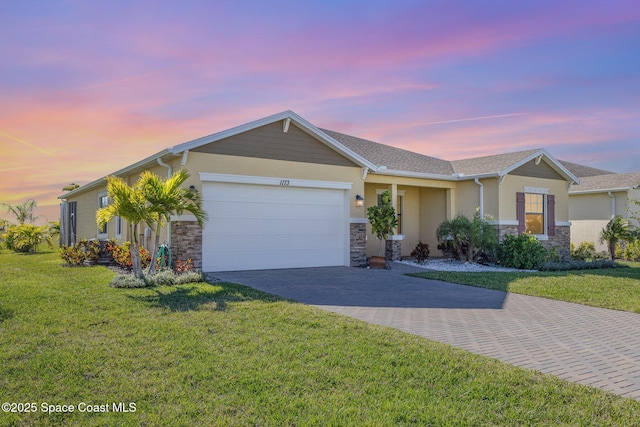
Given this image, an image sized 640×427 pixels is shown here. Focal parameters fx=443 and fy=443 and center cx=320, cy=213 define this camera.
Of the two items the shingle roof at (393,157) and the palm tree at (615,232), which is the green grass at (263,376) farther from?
the palm tree at (615,232)

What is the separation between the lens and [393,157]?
1788 cm

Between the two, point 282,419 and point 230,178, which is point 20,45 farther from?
point 282,419

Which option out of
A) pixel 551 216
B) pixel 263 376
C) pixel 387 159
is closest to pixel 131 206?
pixel 263 376

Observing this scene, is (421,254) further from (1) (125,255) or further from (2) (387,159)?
(1) (125,255)

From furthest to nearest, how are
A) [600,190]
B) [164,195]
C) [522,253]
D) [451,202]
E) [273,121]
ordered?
[600,190], [451,202], [522,253], [273,121], [164,195]

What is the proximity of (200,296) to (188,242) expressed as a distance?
11.7 ft

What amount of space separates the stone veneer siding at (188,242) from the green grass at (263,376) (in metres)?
4.65

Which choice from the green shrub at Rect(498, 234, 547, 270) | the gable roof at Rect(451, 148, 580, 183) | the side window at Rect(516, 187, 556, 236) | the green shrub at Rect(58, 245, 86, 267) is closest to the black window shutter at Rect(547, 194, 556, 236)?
the side window at Rect(516, 187, 556, 236)

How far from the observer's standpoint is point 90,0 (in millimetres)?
9328

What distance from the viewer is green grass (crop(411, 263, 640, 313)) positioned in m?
8.75

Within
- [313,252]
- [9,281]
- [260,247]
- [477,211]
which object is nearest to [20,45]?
[9,281]

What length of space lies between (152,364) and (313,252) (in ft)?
29.7

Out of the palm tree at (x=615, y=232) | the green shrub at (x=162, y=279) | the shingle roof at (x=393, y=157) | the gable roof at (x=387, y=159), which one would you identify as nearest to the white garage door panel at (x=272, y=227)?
the gable roof at (x=387, y=159)

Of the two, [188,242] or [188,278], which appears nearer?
[188,278]
